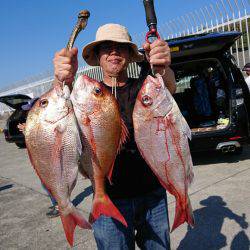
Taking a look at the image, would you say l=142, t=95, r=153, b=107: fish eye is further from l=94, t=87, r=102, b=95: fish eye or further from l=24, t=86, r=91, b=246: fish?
l=24, t=86, r=91, b=246: fish

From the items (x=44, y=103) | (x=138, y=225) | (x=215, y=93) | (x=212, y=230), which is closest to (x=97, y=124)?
(x=44, y=103)

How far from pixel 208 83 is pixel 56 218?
4123 mm

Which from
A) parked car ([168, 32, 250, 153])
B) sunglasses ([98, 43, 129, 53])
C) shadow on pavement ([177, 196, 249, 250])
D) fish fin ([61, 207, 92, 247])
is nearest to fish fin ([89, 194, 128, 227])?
fish fin ([61, 207, 92, 247])

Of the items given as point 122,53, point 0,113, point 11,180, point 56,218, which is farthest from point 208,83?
point 0,113

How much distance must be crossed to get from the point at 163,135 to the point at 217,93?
17.3 ft

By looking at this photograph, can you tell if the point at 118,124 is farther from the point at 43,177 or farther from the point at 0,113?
the point at 0,113

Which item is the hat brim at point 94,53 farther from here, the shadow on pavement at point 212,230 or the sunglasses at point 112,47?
the shadow on pavement at point 212,230

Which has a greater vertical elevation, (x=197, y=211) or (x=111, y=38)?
(x=111, y=38)

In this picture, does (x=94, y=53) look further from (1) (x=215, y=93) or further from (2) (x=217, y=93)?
(1) (x=215, y=93)

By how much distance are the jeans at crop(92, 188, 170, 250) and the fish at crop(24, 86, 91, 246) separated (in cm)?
53

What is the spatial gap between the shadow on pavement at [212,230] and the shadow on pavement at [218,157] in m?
2.14

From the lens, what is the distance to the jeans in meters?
2.41

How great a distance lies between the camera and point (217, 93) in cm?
698

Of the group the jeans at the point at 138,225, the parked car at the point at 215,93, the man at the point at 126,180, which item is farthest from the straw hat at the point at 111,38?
the parked car at the point at 215,93
